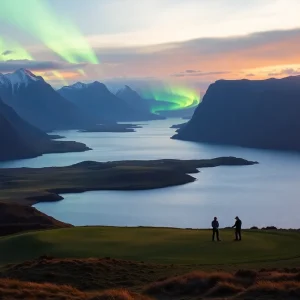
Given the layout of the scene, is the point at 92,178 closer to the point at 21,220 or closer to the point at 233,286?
the point at 21,220

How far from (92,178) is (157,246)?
9336 cm

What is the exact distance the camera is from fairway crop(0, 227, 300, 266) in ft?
76.8

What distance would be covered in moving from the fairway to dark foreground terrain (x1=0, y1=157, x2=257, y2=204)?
62.7 m

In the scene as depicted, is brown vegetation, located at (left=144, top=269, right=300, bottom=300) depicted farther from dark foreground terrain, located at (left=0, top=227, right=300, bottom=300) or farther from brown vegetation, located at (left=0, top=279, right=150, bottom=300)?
brown vegetation, located at (left=0, top=279, right=150, bottom=300)

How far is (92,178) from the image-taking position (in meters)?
118

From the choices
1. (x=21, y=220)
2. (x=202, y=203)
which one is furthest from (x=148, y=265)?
(x=202, y=203)

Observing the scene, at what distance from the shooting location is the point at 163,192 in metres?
102

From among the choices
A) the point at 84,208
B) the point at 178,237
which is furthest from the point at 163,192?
the point at 178,237

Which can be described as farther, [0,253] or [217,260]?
[0,253]

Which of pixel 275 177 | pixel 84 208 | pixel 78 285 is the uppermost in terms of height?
pixel 275 177

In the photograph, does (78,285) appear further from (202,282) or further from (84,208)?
(84,208)

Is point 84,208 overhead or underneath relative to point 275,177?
underneath

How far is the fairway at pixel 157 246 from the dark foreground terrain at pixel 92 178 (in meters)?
62.7

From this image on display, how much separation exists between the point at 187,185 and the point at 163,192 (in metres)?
7.78
